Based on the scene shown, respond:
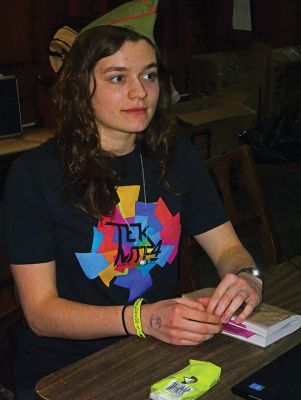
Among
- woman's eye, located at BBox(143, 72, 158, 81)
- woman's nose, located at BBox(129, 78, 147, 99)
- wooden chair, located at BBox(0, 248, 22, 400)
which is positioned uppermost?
woman's eye, located at BBox(143, 72, 158, 81)

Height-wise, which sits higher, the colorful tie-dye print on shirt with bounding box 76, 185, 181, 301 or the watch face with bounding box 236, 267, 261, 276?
the colorful tie-dye print on shirt with bounding box 76, 185, 181, 301

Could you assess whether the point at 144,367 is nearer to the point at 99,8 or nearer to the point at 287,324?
the point at 287,324

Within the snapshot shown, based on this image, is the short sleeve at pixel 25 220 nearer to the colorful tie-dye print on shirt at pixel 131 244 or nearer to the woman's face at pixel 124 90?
the colorful tie-dye print on shirt at pixel 131 244

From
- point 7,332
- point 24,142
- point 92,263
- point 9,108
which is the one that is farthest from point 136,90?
point 9,108

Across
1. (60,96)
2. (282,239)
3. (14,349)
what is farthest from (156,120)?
(282,239)

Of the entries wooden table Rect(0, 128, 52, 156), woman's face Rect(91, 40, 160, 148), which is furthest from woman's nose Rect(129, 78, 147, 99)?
wooden table Rect(0, 128, 52, 156)

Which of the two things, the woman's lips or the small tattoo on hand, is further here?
the woman's lips

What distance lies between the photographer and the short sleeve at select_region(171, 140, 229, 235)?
177 cm

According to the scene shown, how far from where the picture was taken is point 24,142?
11.8 feet

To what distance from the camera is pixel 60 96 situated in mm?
1672

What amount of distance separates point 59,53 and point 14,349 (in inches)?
65.8

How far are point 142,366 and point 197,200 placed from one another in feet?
2.02

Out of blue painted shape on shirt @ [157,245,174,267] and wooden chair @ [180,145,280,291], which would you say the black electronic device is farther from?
wooden chair @ [180,145,280,291]

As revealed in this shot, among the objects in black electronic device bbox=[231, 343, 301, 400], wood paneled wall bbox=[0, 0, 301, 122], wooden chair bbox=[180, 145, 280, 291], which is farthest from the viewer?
wood paneled wall bbox=[0, 0, 301, 122]
